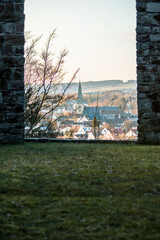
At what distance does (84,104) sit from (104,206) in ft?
22.0

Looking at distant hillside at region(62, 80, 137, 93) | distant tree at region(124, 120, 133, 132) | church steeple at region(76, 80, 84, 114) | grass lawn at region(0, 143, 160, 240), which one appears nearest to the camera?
grass lawn at region(0, 143, 160, 240)

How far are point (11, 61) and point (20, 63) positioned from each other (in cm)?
15

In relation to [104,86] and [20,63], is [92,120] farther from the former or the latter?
[20,63]

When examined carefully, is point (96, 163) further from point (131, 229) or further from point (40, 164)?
point (131, 229)

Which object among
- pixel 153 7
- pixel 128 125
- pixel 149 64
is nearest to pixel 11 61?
pixel 149 64

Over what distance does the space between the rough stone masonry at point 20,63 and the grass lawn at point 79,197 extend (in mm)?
1604

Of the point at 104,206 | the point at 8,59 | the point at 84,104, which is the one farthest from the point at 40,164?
the point at 84,104

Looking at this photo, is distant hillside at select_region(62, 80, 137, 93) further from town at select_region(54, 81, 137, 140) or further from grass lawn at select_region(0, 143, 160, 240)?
grass lawn at select_region(0, 143, 160, 240)

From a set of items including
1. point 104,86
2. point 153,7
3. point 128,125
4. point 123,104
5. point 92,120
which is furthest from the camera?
point 104,86

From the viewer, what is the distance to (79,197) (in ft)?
8.84

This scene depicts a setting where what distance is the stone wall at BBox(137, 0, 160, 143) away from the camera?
6.20m

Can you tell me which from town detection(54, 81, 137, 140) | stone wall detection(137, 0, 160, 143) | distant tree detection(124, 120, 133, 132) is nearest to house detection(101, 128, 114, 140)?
town detection(54, 81, 137, 140)

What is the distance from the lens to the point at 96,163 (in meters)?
4.17

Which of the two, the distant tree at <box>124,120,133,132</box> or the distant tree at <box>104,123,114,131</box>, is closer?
the distant tree at <box>124,120,133,132</box>
